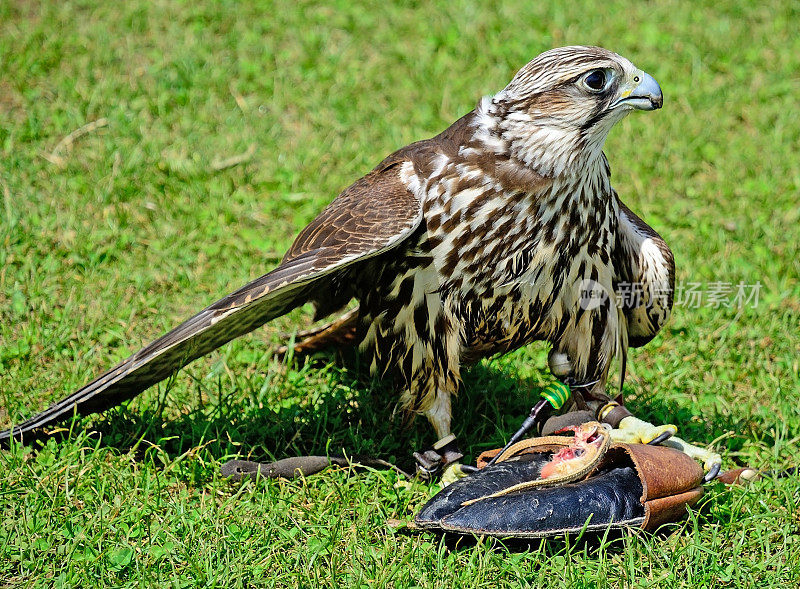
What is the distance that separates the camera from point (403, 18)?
7.03 meters

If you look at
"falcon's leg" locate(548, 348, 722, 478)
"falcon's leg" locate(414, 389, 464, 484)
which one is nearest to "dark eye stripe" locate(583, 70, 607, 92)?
"falcon's leg" locate(548, 348, 722, 478)

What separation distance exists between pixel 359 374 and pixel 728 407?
1.70 metres

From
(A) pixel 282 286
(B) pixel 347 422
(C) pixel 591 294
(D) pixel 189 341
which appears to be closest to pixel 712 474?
(C) pixel 591 294

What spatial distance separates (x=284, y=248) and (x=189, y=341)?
1872 millimetres

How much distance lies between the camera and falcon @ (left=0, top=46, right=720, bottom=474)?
11.3 feet

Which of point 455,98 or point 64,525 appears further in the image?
point 455,98

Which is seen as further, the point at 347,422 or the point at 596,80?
the point at 347,422

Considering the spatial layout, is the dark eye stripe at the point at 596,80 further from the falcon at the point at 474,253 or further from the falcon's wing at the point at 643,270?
the falcon's wing at the point at 643,270

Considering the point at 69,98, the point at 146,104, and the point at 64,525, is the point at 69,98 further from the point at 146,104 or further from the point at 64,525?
the point at 64,525

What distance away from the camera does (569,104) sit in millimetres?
3402

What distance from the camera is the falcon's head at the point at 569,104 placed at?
Result: 340 cm

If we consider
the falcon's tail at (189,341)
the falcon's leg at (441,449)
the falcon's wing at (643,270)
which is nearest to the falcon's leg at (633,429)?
the falcon's wing at (643,270)

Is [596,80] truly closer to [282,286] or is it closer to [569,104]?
[569,104]

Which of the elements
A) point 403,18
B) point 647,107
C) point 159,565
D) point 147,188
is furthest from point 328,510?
point 403,18
